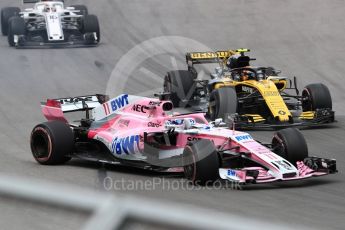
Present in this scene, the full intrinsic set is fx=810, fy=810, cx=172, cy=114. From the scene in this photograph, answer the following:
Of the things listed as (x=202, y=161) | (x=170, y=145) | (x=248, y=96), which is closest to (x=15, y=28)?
(x=248, y=96)

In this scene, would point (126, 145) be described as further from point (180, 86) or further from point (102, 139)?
point (180, 86)

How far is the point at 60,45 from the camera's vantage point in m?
27.2

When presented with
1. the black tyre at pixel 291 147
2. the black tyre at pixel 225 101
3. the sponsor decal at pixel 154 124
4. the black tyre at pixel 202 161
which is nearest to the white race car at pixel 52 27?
the black tyre at pixel 225 101

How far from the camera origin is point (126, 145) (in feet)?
40.0

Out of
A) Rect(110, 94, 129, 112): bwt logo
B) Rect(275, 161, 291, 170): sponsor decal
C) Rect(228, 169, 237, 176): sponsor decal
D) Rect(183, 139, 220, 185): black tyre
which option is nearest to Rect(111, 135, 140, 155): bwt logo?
Rect(110, 94, 129, 112): bwt logo

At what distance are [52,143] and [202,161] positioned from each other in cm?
297

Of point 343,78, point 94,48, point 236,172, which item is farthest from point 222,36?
point 236,172

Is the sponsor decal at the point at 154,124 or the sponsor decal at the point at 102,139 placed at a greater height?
the sponsor decal at the point at 154,124

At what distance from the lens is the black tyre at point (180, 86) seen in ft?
63.6

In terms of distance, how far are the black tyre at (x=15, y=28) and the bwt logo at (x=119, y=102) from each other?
565 inches

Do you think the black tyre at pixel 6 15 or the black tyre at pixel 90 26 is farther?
the black tyre at pixel 6 15

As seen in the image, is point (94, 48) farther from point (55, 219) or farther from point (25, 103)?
point (55, 219)

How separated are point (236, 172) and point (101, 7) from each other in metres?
21.7

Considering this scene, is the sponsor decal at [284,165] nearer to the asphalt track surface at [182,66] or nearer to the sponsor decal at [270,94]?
the asphalt track surface at [182,66]
